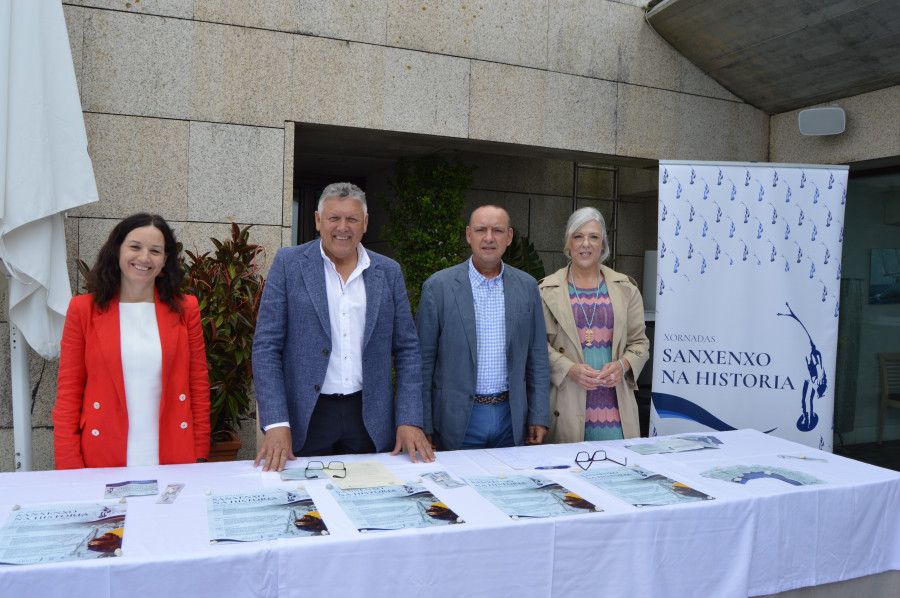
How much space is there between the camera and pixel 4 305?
3.84 meters

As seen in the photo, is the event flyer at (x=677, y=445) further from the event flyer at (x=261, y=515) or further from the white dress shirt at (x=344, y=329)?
the event flyer at (x=261, y=515)

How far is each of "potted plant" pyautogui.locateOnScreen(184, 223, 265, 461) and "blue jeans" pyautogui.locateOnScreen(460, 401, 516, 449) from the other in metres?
1.59

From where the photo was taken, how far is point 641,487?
7.04 feet

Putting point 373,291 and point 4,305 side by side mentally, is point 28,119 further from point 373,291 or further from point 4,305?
point 373,291

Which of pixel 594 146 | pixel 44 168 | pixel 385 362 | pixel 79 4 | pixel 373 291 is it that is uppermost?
pixel 79 4

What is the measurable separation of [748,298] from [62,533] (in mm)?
3767

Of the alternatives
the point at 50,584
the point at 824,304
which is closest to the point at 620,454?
the point at 50,584

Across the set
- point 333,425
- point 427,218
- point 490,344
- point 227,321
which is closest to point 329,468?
point 333,425

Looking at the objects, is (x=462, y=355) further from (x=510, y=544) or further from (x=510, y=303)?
(x=510, y=544)

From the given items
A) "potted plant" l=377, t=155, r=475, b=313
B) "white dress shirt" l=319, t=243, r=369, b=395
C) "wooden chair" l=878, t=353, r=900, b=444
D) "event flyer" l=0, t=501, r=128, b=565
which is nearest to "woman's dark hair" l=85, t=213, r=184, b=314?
"white dress shirt" l=319, t=243, r=369, b=395

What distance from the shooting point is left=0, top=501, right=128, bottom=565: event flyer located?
4.88ft

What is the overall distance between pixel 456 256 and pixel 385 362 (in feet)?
12.2

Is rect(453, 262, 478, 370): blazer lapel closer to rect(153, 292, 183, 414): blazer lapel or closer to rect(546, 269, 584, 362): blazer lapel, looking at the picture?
rect(546, 269, 584, 362): blazer lapel

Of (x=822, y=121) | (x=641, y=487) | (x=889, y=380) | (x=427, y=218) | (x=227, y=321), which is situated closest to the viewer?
(x=641, y=487)
